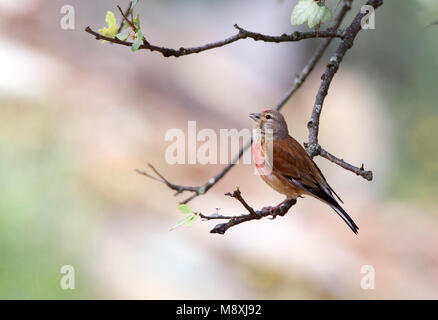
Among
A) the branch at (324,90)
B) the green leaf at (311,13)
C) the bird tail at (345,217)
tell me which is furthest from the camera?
the bird tail at (345,217)

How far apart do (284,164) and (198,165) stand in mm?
6582

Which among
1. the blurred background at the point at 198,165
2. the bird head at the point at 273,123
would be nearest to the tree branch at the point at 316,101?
the bird head at the point at 273,123

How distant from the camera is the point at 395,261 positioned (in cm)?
918

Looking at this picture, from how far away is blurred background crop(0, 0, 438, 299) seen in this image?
342 inches

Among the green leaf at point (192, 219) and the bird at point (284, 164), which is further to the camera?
the bird at point (284, 164)

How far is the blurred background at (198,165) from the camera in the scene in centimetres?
868

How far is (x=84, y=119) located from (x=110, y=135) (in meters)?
0.69

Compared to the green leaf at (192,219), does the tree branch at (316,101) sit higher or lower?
higher

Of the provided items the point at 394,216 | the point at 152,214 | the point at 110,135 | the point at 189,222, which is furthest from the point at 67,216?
the point at 189,222

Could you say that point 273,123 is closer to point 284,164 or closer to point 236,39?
point 284,164

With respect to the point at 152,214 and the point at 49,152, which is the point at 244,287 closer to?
the point at 152,214

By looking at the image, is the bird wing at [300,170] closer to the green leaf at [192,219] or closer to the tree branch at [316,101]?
the tree branch at [316,101]

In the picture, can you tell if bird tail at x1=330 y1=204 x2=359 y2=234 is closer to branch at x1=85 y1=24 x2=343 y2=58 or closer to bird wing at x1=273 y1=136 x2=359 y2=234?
bird wing at x1=273 y1=136 x2=359 y2=234

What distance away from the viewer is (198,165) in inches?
451
